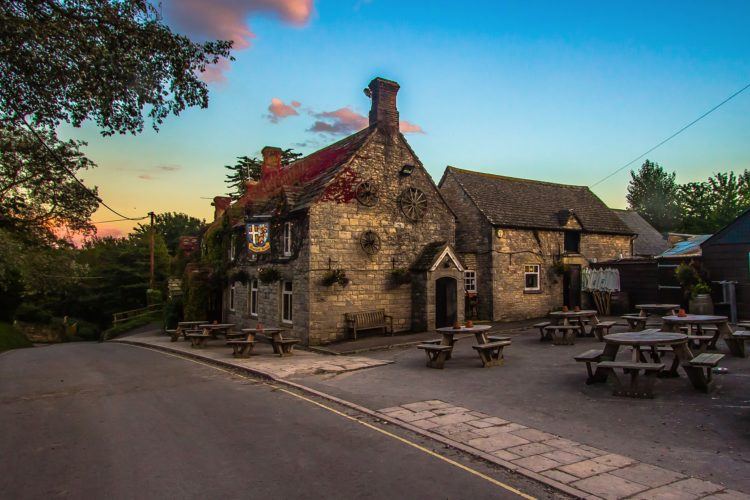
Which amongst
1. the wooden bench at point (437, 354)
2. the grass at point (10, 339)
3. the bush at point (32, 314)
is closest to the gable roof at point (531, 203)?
the wooden bench at point (437, 354)

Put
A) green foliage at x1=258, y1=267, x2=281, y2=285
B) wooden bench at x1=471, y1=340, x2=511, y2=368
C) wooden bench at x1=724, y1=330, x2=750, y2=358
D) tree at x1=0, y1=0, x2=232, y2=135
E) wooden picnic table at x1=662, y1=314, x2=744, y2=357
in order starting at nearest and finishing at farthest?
1. tree at x1=0, y1=0, x2=232, y2=135
2. wooden bench at x1=724, y1=330, x2=750, y2=358
3. wooden picnic table at x1=662, y1=314, x2=744, y2=357
4. wooden bench at x1=471, y1=340, x2=511, y2=368
5. green foliage at x1=258, y1=267, x2=281, y2=285

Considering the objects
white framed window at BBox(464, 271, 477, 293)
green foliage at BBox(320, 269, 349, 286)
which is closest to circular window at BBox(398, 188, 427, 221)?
green foliage at BBox(320, 269, 349, 286)

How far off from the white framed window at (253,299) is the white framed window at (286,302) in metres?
3.44

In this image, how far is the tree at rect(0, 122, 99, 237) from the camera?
706 inches

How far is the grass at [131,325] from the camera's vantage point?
3528 centimetres

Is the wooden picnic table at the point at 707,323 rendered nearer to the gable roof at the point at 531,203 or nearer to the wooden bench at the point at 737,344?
the wooden bench at the point at 737,344

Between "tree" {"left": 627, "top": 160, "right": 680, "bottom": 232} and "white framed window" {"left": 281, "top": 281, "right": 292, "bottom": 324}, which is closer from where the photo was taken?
"white framed window" {"left": 281, "top": 281, "right": 292, "bottom": 324}

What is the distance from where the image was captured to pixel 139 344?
2461 cm

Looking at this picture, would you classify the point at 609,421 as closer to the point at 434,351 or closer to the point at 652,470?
the point at 652,470

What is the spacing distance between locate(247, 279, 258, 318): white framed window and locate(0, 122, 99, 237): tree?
7.90 meters

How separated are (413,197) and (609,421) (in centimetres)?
1420

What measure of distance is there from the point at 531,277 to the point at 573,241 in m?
3.86

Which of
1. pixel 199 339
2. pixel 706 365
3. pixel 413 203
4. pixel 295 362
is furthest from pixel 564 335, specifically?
pixel 199 339

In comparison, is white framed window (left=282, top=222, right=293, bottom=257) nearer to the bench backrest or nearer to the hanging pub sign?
the hanging pub sign
